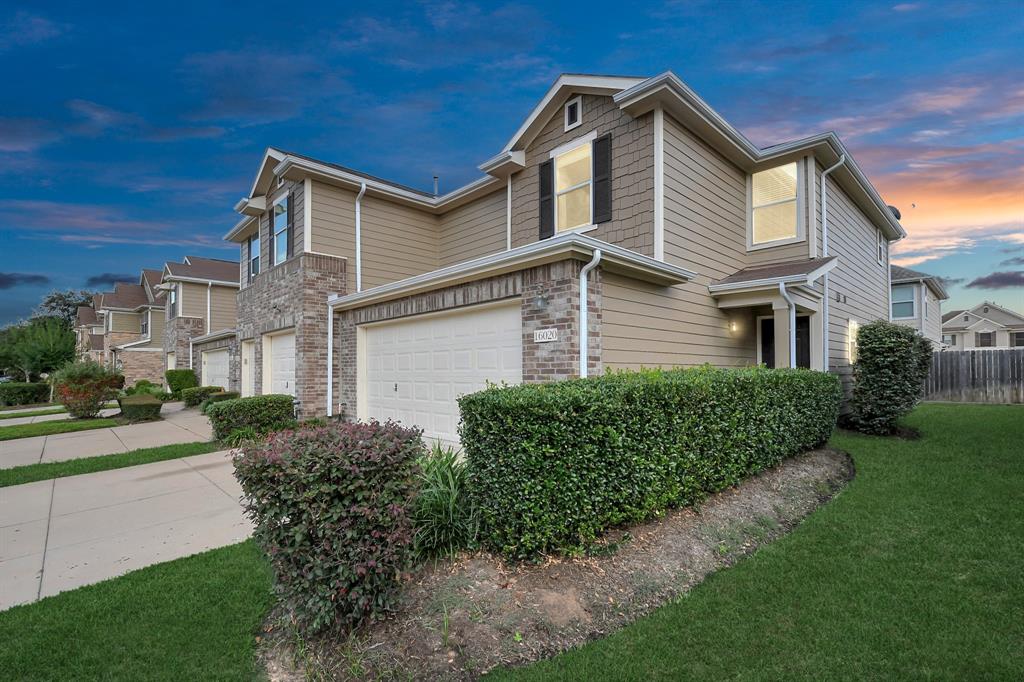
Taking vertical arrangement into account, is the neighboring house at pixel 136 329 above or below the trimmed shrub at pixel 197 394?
above

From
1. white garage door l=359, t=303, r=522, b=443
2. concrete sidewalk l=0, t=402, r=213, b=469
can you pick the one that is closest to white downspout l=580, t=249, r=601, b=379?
white garage door l=359, t=303, r=522, b=443

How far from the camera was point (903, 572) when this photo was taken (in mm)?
3762

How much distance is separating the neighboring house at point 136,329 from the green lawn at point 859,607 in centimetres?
3077

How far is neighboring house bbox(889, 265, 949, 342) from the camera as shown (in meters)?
19.3

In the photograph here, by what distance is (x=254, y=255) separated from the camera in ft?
49.4

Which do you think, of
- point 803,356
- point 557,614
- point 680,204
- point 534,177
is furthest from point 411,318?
point 803,356

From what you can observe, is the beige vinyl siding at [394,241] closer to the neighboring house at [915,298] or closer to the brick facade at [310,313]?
the brick facade at [310,313]

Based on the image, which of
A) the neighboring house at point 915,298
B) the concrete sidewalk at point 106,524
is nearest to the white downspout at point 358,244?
the concrete sidewalk at point 106,524

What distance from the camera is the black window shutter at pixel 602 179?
8617 millimetres

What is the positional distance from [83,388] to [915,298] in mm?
30152

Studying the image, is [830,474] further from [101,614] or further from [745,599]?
[101,614]

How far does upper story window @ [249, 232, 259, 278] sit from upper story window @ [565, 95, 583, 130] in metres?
10.7

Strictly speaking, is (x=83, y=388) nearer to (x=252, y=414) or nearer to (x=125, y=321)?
(x=252, y=414)

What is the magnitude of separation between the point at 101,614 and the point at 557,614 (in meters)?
3.16
